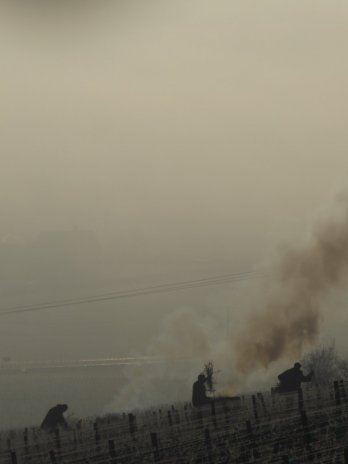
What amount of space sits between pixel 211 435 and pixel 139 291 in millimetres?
690

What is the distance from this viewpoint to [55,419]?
292cm

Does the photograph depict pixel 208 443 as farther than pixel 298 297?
No

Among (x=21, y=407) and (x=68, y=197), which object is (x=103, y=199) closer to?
(x=68, y=197)

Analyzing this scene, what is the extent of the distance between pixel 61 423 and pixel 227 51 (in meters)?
1.82

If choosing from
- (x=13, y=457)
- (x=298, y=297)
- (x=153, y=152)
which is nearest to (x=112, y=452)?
(x=13, y=457)

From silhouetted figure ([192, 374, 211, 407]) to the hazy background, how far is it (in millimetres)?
241

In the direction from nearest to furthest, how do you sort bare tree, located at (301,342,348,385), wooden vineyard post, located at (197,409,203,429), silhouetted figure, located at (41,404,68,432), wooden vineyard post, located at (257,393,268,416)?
1. silhouetted figure, located at (41,404,68,432)
2. wooden vineyard post, located at (197,409,203,429)
3. wooden vineyard post, located at (257,393,268,416)
4. bare tree, located at (301,342,348,385)

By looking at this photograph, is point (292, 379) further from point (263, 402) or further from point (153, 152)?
point (153, 152)

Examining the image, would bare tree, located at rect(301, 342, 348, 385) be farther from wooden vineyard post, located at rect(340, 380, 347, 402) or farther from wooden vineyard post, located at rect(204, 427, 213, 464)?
wooden vineyard post, located at rect(204, 427, 213, 464)

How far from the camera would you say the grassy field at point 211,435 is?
2883 millimetres

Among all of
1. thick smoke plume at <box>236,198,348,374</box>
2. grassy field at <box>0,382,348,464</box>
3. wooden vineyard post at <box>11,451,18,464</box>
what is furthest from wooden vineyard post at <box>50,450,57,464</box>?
thick smoke plume at <box>236,198,348,374</box>

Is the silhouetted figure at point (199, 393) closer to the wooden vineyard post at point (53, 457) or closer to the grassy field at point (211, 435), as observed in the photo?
the grassy field at point (211, 435)

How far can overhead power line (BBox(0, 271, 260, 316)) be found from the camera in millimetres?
2967

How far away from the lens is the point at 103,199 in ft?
10.4
